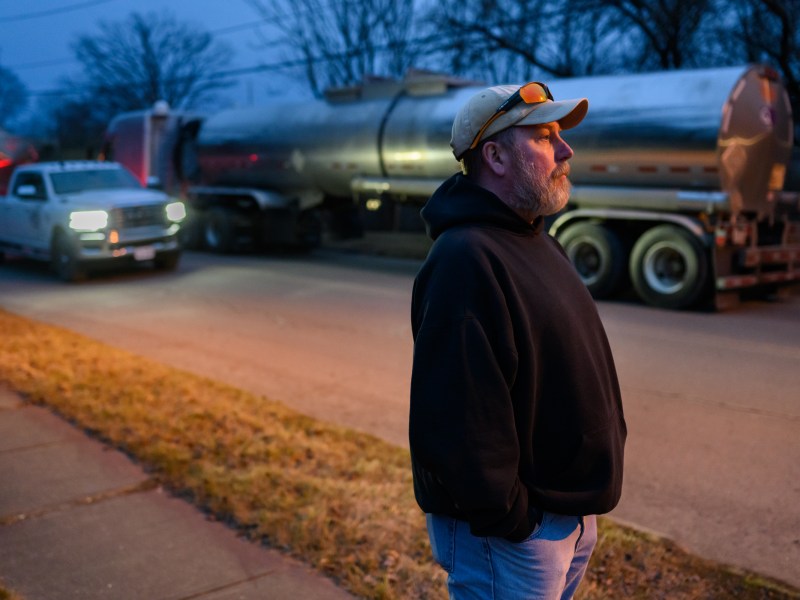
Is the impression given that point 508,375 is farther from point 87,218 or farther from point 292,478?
point 87,218

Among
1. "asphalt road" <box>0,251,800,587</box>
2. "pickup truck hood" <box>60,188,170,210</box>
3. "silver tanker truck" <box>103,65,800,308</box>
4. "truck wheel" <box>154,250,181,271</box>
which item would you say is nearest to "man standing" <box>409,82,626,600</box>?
"asphalt road" <box>0,251,800,587</box>

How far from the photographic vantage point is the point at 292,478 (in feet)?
16.1

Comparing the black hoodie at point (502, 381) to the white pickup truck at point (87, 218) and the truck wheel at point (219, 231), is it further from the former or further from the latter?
the truck wheel at point (219, 231)

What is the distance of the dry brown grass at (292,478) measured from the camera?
372cm

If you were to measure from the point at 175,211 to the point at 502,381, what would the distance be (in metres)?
14.4

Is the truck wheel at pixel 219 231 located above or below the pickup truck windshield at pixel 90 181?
below

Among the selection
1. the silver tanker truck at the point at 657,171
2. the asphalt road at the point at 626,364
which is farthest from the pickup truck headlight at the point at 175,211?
the silver tanker truck at the point at 657,171

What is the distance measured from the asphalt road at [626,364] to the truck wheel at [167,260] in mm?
340

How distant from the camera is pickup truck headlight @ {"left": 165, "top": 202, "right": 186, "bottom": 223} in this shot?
51.1ft

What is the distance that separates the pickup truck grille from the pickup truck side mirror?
5.65 ft

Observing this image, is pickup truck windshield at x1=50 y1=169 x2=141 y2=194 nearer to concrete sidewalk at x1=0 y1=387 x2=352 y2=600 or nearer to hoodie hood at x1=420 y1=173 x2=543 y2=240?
concrete sidewalk at x1=0 y1=387 x2=352 y2=600

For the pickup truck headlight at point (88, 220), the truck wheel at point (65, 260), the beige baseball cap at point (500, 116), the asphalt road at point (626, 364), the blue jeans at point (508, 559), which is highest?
the beige baseball cap at point (500, 116)

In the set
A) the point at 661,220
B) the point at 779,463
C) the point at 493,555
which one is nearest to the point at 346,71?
the point at 661,220

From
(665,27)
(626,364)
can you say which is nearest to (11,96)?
(665,27)
